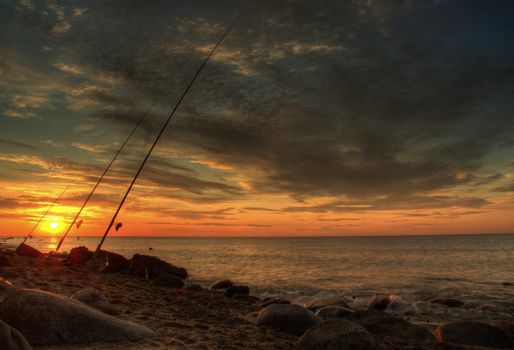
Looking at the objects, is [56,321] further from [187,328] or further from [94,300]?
[187,328]

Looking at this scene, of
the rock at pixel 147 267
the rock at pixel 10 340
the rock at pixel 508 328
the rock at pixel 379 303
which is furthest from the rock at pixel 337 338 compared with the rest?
the rock at pixel 147 267

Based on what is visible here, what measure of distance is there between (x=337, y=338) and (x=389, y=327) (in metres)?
4.73

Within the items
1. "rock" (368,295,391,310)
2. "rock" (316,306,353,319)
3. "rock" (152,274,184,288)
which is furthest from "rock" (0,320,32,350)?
"rock" (152,274,184,288)

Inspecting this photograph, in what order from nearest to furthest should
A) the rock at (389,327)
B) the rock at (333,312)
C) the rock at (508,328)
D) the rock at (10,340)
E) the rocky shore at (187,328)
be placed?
the rock at (10,340) → the rocky shore at (187,328) → the rock at (389,327) → the rock at (508,328) → the rock at (333,312)

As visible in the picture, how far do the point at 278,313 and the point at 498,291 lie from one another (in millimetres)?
20286

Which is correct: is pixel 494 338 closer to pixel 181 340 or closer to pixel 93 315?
pixel 181 340

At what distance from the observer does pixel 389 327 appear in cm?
1098

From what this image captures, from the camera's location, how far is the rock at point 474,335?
10.1 m

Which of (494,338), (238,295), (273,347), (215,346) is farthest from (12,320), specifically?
(238,295)

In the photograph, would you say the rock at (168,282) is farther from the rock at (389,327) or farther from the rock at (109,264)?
the rock at (389,327)

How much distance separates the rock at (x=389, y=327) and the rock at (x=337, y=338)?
371cm

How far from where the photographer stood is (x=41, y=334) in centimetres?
554

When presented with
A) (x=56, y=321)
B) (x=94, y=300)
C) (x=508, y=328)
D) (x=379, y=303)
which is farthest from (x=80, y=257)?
(x=508, y=328)

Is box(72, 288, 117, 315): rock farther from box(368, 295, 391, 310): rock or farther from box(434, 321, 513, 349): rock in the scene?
box(368, 295, 391, 310): rock
